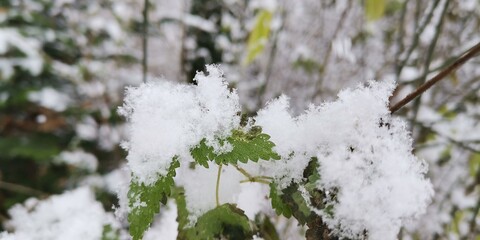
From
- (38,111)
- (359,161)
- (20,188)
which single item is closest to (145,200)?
(359,161)

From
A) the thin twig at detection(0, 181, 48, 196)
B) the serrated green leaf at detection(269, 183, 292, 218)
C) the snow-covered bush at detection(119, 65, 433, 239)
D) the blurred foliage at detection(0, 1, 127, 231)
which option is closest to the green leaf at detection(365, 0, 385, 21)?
the snow-covered bush at detection(119, 65, 433, 239)

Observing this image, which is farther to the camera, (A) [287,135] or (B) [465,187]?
(B) [465,187]

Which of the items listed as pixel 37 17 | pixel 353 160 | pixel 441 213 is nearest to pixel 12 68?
pixel 37 17

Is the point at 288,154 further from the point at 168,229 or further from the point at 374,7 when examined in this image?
the point at 374,7

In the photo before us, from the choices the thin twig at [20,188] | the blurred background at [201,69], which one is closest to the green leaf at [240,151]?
the blurred background at [201,69]

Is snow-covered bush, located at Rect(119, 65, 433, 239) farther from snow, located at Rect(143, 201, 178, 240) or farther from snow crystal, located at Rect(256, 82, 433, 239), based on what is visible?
snow, located at Rect(143, 201, 178, 240)

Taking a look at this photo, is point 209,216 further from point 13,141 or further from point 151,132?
point 13,141
